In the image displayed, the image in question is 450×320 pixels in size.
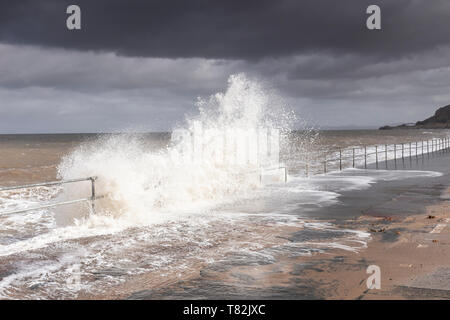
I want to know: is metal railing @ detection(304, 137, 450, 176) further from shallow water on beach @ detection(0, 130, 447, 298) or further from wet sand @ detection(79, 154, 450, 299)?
wet sand @ detection(79, 154, 450, 299)

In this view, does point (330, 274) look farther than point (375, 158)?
No

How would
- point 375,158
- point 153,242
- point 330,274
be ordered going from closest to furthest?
point 330,274 < point 153,242 < point 375,158

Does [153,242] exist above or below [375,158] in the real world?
below

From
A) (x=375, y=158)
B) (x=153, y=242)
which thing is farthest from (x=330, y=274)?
(x=375, y=158)

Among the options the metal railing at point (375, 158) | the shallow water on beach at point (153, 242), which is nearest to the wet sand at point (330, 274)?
the shallow water on beach at point (153, 242)

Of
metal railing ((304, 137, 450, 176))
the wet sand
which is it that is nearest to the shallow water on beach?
the wet sand

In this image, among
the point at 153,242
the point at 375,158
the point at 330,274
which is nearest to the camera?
the point at 330,274

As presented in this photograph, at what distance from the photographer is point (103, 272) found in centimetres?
526

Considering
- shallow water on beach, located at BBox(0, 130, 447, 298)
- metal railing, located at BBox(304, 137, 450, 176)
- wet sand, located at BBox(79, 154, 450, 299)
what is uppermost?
metal railing, located at BBox(304, 137, 450, 176)

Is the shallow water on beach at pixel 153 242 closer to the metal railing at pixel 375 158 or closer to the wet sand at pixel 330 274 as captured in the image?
the wet sand at pixel 330 274

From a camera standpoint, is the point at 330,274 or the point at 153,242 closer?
the point at 330,274

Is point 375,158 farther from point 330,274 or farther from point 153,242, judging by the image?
point 330,274
